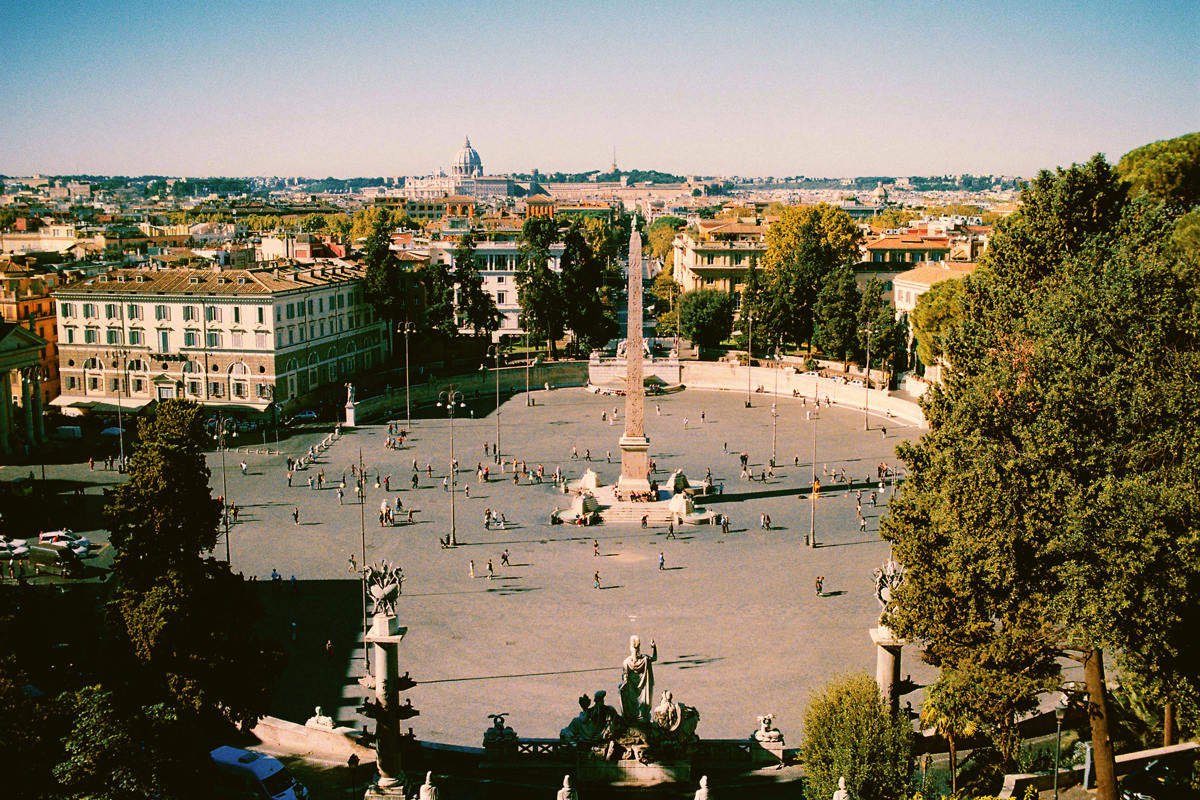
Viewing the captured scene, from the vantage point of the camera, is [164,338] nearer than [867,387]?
Yes

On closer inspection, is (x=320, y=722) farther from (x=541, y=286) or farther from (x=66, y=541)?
(x=541, y=286)

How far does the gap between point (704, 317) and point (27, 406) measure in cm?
4237

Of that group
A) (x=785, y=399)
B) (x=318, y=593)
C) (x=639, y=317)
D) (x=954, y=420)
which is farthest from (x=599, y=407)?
(x=954, y=420)

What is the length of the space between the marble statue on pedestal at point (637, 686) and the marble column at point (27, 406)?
1653 inches

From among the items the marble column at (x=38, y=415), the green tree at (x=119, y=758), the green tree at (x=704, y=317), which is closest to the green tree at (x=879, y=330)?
the green tree at (x=704, y=317)

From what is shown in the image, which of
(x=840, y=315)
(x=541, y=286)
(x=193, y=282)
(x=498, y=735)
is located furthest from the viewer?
(x=541, y=286)

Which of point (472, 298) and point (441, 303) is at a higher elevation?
point (472, 298)

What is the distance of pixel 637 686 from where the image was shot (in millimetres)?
19000

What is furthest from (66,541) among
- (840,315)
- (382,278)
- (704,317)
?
(704,317)

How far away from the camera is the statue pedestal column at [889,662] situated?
18906 mm

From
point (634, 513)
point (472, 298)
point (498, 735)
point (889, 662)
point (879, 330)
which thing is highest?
point (472, 298)

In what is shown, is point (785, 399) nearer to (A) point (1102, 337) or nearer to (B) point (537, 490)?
(B) point (537, 490)

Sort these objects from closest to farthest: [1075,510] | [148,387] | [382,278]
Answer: [1075,510] → [148,387] → [382,278]

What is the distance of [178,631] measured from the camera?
18.0 metres
